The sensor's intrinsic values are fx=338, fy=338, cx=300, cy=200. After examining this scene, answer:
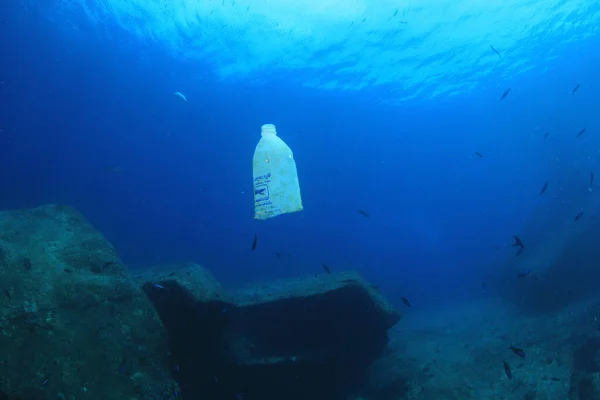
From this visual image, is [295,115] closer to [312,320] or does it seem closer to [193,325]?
[312,320]

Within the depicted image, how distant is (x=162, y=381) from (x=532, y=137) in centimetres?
4042

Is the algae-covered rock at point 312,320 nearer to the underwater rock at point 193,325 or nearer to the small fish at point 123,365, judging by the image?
the underwater rock at point 193,325

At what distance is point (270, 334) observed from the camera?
8.10 meters

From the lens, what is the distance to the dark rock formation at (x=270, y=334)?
681cm

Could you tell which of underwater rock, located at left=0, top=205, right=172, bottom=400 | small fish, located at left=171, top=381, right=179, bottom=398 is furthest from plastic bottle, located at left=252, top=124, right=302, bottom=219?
small fish, located at left=171, top=381, right=179, bottom=398

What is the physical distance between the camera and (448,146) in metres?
Result: 55.7

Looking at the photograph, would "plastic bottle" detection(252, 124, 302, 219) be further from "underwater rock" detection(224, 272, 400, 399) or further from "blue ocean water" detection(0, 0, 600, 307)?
"blue ocean water" detection(0, 0, 600, 307)

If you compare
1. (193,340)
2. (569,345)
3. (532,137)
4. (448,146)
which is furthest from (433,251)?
(193,340)

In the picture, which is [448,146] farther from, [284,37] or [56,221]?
[56,221]

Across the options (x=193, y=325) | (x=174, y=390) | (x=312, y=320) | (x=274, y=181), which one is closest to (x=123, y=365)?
(x=174, y=390)

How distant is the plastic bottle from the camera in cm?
477

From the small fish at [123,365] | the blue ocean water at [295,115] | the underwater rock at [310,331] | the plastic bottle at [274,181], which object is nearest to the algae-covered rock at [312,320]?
the underwater rock at [310,331]

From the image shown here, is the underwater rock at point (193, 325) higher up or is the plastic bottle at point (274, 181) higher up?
the plastic bottle at point (274, 181)

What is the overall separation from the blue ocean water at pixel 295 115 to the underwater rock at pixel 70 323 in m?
11.8
